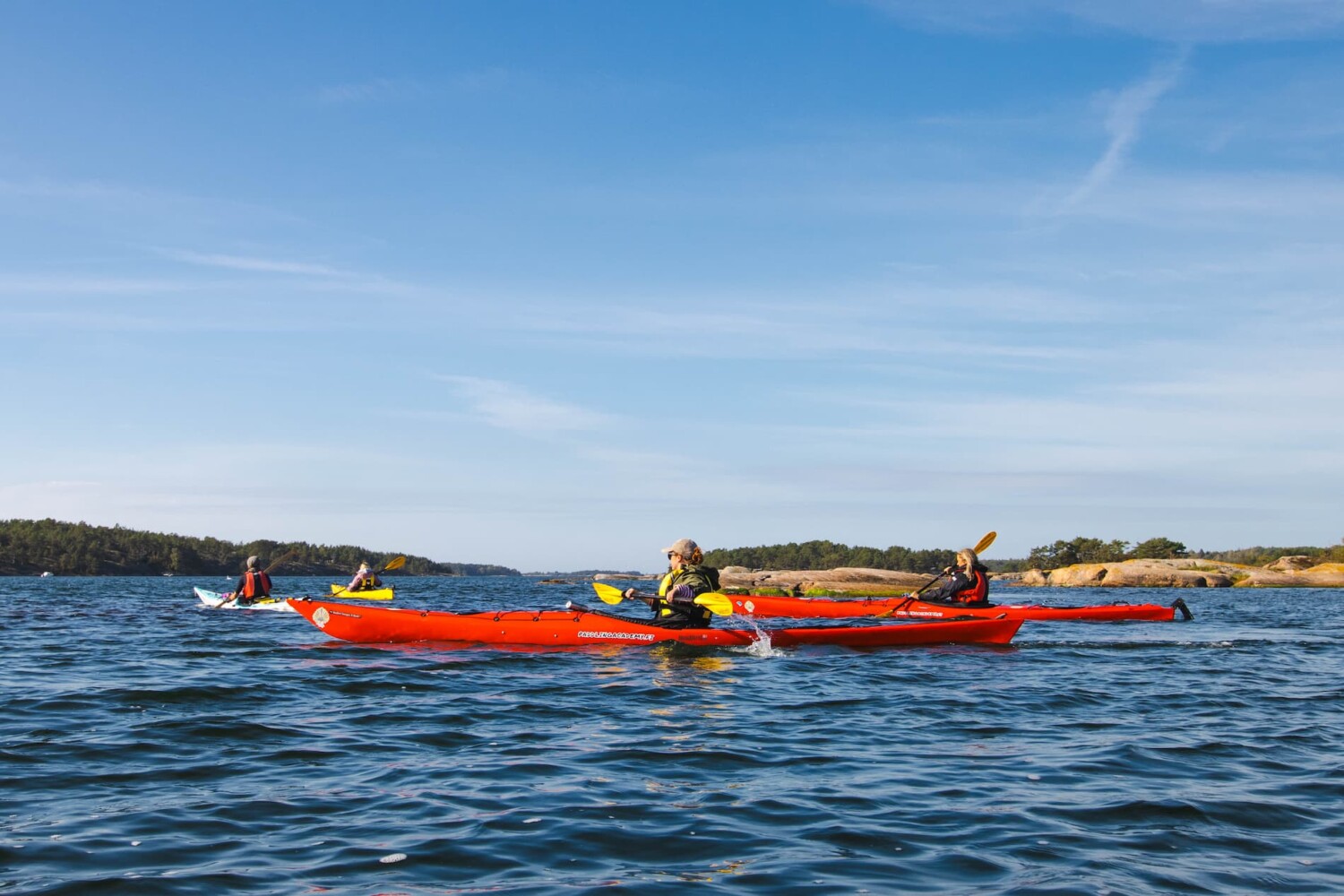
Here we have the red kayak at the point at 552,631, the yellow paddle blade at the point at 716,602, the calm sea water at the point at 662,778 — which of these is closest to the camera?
the calm sea water at the point at 662,778

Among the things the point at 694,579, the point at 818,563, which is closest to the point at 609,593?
the point at 694,579

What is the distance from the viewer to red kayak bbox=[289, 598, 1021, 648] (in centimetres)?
1548

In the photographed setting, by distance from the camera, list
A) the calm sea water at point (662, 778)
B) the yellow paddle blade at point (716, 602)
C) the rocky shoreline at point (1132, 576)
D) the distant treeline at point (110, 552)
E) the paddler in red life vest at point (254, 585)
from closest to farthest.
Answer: the calm sea water at point (662, 778) < the yellow paddle blade at point (716, 602) < the paddler in red life vest at point (254, 585) < the rocky shoreline at point (1132, 576) < the distant treeline at point (110, 552)

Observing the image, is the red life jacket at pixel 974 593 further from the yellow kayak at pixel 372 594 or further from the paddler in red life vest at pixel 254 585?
the paddler in red life vest at pixel 254 585

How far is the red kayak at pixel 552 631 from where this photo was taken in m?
15.5

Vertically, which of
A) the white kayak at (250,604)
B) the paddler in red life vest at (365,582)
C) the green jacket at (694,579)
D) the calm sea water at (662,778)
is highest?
the green jacket at (694,579)

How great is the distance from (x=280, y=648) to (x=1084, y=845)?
13385mm

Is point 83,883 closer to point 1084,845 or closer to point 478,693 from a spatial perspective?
point 1084,845

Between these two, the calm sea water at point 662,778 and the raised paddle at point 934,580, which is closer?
the calm sea water at point 662,778

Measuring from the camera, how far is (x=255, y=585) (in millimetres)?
25844

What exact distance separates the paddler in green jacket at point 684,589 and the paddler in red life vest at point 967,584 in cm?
646

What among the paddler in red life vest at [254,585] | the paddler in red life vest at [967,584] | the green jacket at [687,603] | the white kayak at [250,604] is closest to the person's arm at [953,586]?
the paddler in red life vest at [967,584]

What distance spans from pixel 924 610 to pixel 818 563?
4710 inches

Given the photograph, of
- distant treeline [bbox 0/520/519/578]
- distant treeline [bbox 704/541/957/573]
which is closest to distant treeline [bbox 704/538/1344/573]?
distant treeline [bbox 704/541/957/573]
